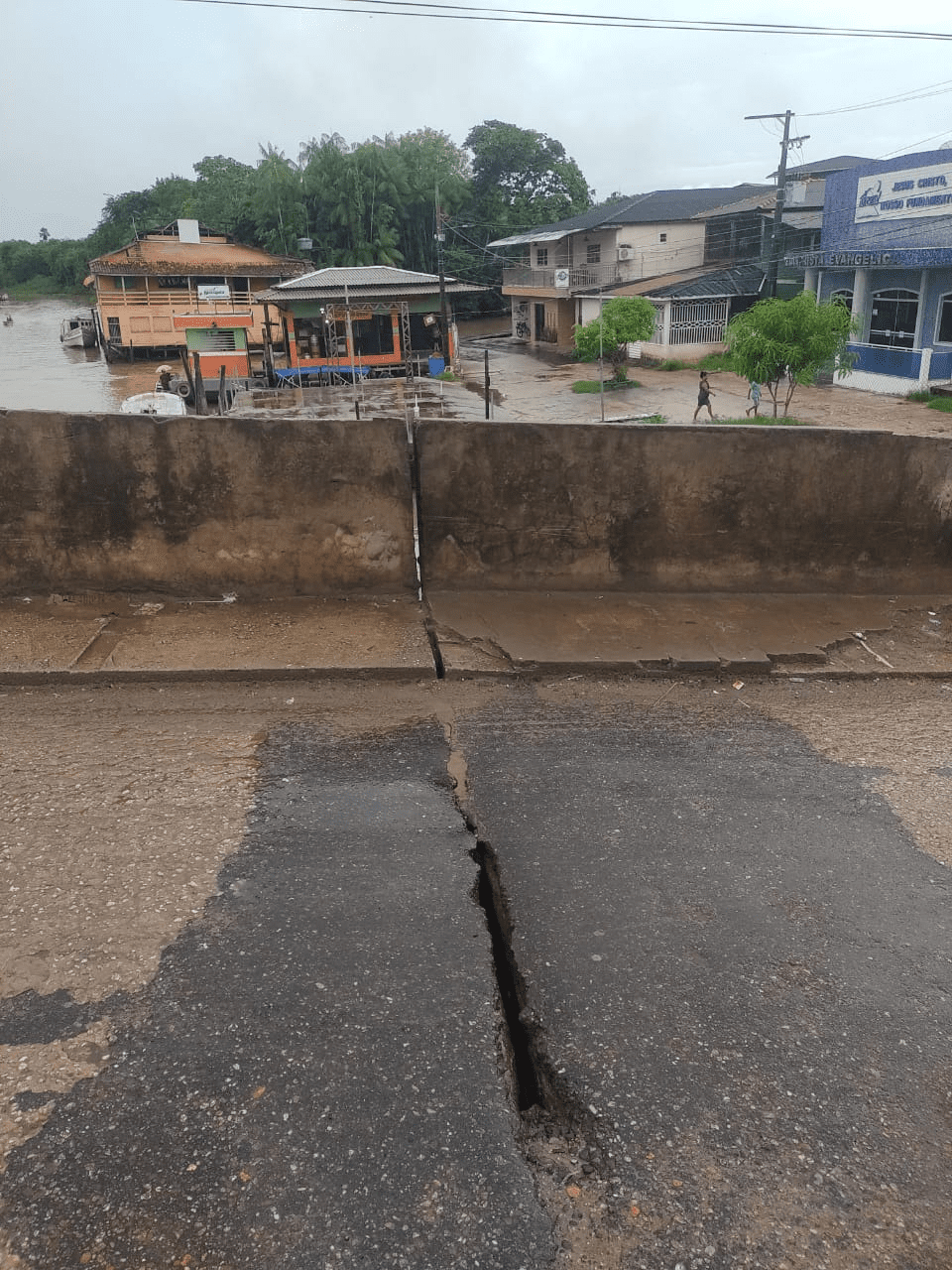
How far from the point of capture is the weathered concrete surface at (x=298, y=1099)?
226 centimetres

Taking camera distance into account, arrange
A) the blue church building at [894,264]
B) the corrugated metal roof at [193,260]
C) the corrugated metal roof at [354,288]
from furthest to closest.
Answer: the corrugated metal roof at [193,260], the corrugated metal roof at [354,288], the blue church building at [894,264]

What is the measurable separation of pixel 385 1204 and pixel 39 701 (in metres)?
3.45

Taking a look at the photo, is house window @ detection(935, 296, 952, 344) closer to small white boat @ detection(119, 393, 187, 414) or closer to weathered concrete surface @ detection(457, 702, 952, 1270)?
small white boat @ detection(119, 393, 187, 414)

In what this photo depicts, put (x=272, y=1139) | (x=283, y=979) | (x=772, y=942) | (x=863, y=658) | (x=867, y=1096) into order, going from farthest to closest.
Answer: (x=863, y=658) → (x=772, y=942) → (x=283, y=979) → (x=867, y=1096) → (x=272, y=1139)

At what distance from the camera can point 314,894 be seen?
347 centimetres

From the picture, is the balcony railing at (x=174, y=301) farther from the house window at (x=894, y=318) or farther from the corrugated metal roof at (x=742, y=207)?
the house window at (x=894, y=318)

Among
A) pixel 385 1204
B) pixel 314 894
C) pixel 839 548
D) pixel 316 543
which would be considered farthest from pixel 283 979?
pixel 839 548

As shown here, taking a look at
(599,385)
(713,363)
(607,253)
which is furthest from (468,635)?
(607,253)

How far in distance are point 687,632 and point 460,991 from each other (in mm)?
3315

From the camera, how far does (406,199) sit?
2029 inches

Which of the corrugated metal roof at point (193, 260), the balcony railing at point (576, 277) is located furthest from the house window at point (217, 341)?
the balcony railing at point (576, 277)

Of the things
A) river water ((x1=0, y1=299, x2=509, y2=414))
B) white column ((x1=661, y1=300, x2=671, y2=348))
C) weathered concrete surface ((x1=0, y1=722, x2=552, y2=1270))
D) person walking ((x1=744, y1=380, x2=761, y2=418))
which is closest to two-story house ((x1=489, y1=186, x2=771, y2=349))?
white column ((x1=661, y1=300, x2=671, y2=348))

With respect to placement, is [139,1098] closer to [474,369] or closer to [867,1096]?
[867,1096]

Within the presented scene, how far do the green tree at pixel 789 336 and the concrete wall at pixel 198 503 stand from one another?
16751 millimetres
